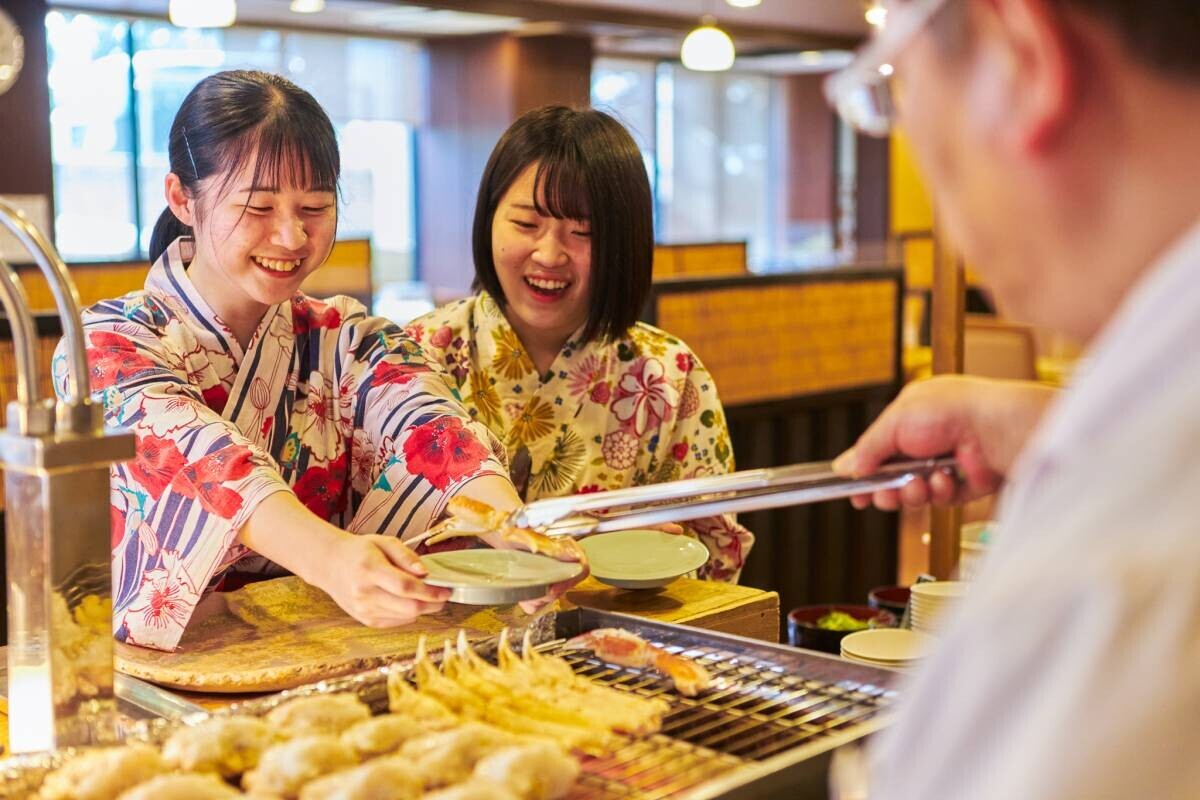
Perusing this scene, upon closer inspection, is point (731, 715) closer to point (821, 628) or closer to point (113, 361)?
point (821, 628)

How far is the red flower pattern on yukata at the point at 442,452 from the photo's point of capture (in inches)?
75.6

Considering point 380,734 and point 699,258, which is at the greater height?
point 699,258

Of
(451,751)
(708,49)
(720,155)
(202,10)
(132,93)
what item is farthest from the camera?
(720,155)

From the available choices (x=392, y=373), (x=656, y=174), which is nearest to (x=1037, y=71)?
(x=392, y=373)

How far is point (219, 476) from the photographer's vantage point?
1.62 metres

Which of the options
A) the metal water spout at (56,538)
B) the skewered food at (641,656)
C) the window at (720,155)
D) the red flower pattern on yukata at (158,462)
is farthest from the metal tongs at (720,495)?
the window at (720,155)

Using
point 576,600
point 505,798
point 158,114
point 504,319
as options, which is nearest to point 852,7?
point 158,114

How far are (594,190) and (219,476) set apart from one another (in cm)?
103

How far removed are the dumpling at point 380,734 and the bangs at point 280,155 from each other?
870mm

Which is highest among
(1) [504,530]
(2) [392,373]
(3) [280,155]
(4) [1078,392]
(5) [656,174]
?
(5) [656,174]

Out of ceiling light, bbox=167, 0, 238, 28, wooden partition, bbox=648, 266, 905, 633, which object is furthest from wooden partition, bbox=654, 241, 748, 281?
ceiling light, bbox=167, 0, 238, 28

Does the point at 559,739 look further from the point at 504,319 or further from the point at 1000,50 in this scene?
the point at 504,319

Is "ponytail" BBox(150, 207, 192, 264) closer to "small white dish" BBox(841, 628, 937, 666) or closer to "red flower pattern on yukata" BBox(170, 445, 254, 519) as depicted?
"red flower pattern on yukata" BBox(170, 445, 254, 519)

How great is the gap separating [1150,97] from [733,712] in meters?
0.81
